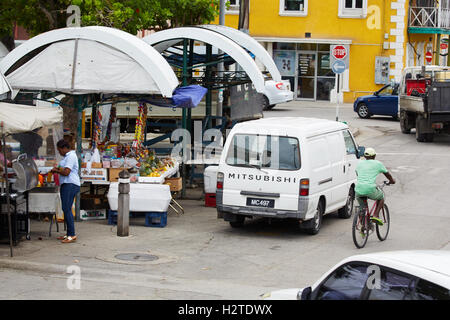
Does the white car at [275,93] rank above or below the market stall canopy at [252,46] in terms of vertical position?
below

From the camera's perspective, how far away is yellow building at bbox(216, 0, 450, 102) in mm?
42938

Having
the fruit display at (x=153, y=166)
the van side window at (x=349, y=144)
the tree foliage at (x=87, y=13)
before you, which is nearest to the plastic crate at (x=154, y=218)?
the fruit display at (x=153, y=166)

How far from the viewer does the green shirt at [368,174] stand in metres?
13.5

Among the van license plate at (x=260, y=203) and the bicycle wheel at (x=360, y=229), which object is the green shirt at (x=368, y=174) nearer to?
the bicycle wheel at (x=360, y=229)

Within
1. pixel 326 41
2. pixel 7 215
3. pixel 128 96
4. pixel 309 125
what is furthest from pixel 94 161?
pixel 326 41

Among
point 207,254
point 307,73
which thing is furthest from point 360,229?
point 307,73

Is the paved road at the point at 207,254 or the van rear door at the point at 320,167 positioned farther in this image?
the van rear door at the point at 320,167

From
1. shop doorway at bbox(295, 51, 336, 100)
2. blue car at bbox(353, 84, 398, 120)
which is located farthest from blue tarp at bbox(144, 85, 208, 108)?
shop doorway at bbox(295, 51, 336, 100)

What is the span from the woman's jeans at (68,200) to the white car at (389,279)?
22.3 feet

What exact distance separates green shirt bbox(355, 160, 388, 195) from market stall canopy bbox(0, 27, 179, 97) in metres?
3.68

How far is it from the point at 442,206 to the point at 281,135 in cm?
546

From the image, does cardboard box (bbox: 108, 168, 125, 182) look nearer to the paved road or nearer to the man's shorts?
the paved road

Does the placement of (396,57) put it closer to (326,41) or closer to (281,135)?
(326,41)
